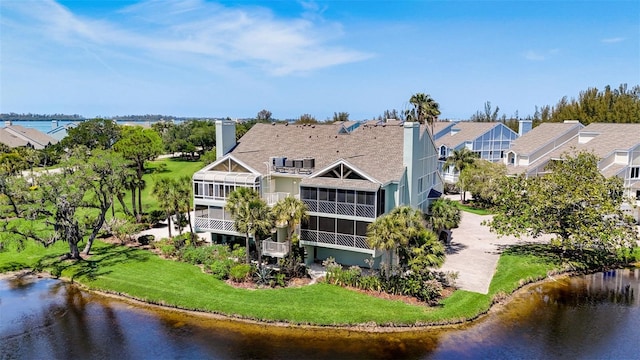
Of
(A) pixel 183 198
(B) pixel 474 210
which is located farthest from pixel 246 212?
(B) pixel 474 210

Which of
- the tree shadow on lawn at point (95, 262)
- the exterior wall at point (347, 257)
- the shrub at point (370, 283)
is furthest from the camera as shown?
the tree shadow on lawn at point (95, 262)

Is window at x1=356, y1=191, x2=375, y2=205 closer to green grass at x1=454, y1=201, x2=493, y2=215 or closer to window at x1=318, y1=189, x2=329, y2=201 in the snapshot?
window at x1=318, y1=189, x2=329, y2=201

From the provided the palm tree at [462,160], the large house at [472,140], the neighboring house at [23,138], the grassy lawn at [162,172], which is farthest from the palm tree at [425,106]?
the neighboring house at [23,138]

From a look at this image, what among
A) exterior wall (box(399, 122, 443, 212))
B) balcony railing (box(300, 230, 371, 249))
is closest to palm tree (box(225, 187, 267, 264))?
balcony railing (box(300, 230, 371, 249))

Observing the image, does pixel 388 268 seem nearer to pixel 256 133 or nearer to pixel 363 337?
pixel 363 337

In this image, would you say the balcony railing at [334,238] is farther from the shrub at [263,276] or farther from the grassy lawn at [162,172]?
the grassy lawn at [162,172]

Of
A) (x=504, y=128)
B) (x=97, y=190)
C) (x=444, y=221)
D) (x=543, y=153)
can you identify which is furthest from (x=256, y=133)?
(x=504, y=128)

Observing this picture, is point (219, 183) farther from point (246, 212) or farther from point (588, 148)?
point (588, 148)
